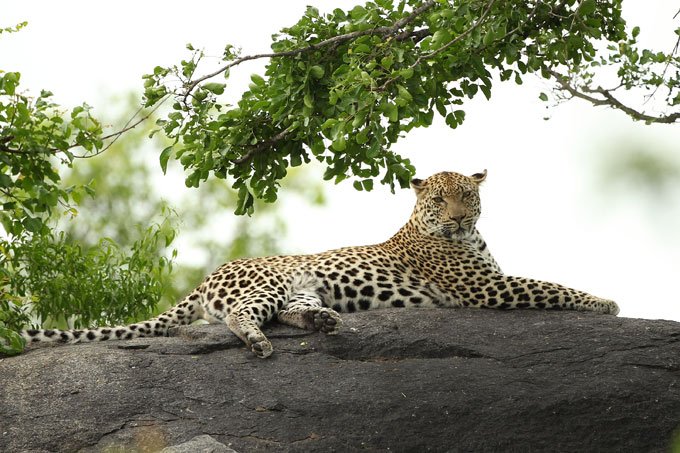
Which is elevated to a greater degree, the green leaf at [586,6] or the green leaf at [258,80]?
the green leaf at [586,6]

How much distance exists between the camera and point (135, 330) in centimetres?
1165

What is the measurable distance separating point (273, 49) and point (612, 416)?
526cm

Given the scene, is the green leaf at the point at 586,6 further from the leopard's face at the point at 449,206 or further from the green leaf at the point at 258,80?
the green leaf at the point at 258,80

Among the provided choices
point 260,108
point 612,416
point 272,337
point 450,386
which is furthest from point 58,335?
point 612,416

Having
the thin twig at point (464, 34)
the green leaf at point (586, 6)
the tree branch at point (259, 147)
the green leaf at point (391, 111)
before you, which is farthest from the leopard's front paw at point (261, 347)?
the green leaf at point (586, 6)

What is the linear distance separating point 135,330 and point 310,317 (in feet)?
6.67

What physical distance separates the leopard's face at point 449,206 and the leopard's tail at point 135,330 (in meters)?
3.07

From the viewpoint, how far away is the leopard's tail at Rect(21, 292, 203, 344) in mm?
11344

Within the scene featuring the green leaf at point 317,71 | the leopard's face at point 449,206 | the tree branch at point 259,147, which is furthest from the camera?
the leopard's face at point 449,206

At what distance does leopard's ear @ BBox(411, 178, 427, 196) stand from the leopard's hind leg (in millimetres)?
2506

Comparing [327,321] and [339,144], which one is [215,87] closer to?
[339,144]

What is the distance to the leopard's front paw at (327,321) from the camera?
11.0m

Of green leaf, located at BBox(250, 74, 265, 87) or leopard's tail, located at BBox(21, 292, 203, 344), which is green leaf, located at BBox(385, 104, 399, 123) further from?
leopard's tail, located at BBox(21, 292, 203, 344)

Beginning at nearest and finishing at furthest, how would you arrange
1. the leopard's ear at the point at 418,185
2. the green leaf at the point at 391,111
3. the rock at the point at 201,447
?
the rock at the point at 201,447
the green leaf at the point at 391,111
the leopard's ear at the point at 418,185
